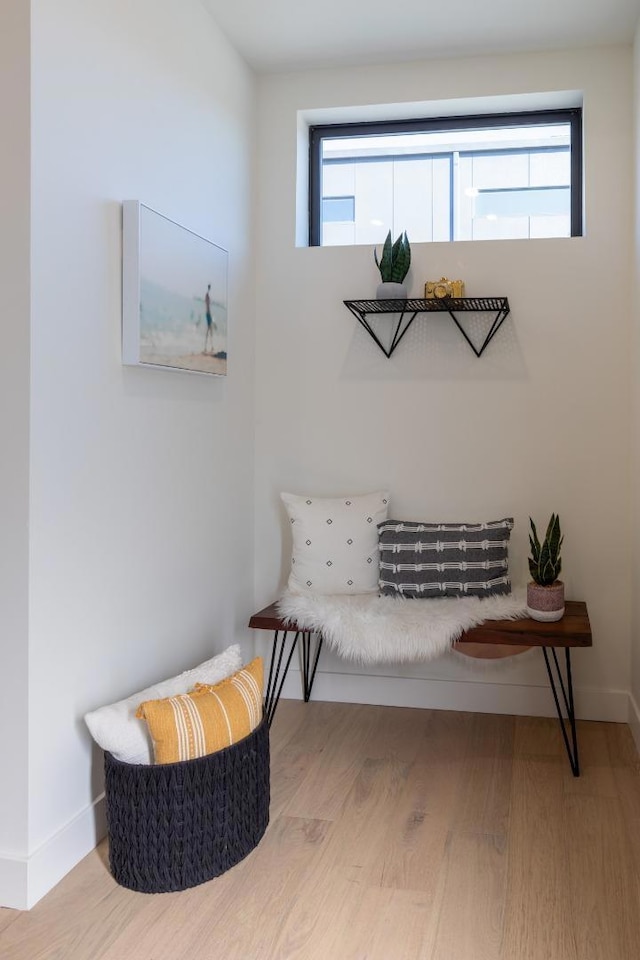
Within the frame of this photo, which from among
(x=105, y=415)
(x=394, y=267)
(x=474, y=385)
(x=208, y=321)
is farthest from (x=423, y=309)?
(x=105, y=415)

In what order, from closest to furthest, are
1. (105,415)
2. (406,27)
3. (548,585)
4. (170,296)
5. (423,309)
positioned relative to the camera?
(105,415) < (170,296) < (548,585) < (406,27) < (423,309)

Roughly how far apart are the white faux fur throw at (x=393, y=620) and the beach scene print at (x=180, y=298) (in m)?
0.92

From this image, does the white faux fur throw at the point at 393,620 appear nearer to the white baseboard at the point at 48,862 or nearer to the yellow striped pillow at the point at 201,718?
the yellow striped pillow at the point at 201,718

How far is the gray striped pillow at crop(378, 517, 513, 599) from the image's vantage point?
3213 millimetres

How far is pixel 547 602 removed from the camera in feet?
9.63

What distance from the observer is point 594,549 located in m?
3.35

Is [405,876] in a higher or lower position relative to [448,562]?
lower

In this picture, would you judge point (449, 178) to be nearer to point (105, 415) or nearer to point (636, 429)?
point (636, 429)

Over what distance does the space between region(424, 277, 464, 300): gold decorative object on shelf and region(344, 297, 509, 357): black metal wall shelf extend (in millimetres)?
47

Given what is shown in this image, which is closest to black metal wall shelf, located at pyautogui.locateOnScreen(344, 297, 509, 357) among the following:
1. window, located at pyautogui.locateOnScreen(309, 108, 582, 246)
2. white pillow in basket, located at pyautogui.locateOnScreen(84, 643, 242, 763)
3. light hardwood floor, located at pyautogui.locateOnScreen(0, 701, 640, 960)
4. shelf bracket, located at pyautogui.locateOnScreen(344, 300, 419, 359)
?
shelf bracket, located at pyautogui.locateOnScreen(344, 300, 419, 359)

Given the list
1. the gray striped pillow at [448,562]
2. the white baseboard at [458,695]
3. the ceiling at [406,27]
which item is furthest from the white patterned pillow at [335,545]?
the ceiling at [406,27]

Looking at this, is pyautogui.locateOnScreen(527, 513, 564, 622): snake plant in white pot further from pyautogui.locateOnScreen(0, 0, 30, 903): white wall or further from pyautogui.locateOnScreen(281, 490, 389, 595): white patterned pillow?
pyautogui.locateOnScreen(0, 0, 30, 903): white wall

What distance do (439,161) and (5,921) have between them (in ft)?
10.3

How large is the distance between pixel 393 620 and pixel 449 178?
1877mm
